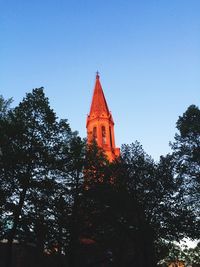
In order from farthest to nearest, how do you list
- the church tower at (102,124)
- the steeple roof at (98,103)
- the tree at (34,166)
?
the steeple roof at (98,103)
the church tower at (102,124)
the tree at (34,166)

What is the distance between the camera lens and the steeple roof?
57.0 metres

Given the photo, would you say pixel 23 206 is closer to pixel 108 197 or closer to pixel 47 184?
pixel 47 184

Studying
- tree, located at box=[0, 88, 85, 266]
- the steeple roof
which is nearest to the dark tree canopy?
tree, located at box=[0, 88, 85, 266]

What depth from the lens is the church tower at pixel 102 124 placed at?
171 ft

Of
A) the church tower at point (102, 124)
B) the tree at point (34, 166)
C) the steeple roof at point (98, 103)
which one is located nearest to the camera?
the tree at point (34, 166)

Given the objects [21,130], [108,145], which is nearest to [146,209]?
[21,130]

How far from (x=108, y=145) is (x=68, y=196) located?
28.7 m

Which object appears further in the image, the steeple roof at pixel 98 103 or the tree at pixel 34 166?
the steeple roof at pixel 98 103

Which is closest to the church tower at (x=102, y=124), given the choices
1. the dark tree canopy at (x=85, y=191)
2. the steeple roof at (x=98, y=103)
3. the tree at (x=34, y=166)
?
Result: the steeple roof at (x=98, y=103)

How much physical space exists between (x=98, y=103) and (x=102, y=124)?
5.25 meters

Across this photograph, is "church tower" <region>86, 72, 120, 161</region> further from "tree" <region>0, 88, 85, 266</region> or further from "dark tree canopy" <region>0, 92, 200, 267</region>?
"tree" <region>0, 88, 85, 266</region>

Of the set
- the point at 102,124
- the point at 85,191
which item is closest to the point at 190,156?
the point at 85,191

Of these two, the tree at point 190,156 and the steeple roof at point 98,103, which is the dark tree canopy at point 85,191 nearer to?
the tree at point 190,156

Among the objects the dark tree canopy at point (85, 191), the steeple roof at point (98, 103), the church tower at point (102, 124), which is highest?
the steeple roof at point (98, 103)
